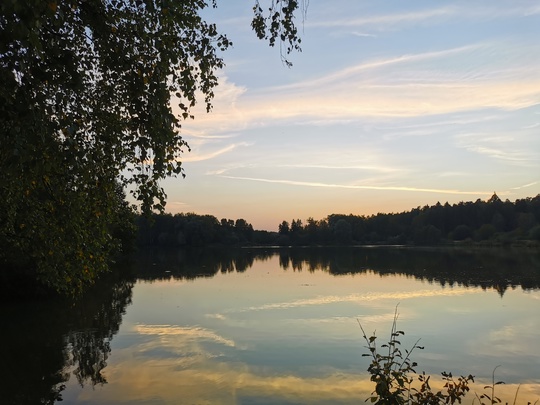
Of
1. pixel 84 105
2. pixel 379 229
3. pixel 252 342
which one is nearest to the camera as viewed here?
pixel 84 105

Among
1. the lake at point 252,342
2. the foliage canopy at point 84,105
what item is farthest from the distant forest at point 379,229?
the foliage canopy at point 84,105

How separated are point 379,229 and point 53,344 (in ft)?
402

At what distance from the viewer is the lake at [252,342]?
10883mm

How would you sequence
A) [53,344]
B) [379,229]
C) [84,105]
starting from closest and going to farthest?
[84,105]
[53,344]
[379,229]

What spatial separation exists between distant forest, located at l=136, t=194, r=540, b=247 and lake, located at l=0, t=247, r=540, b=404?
278ft

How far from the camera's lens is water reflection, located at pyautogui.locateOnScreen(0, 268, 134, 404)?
10906 millimetres

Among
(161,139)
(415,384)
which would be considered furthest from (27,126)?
(415,384)

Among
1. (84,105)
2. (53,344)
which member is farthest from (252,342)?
(84,105)

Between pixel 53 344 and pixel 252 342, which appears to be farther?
pixel 252 342

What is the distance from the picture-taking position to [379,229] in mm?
131625

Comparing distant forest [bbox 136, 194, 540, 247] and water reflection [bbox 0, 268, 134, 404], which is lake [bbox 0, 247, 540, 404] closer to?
water reflection [bbox 0, 268, 134, 404]

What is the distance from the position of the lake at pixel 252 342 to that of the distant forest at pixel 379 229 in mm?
84839

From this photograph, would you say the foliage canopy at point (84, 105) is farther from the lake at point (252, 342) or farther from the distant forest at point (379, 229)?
Result: the distant forest at point (379, 229)

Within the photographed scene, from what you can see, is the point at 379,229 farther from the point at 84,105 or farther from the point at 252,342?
the point at 84,105
